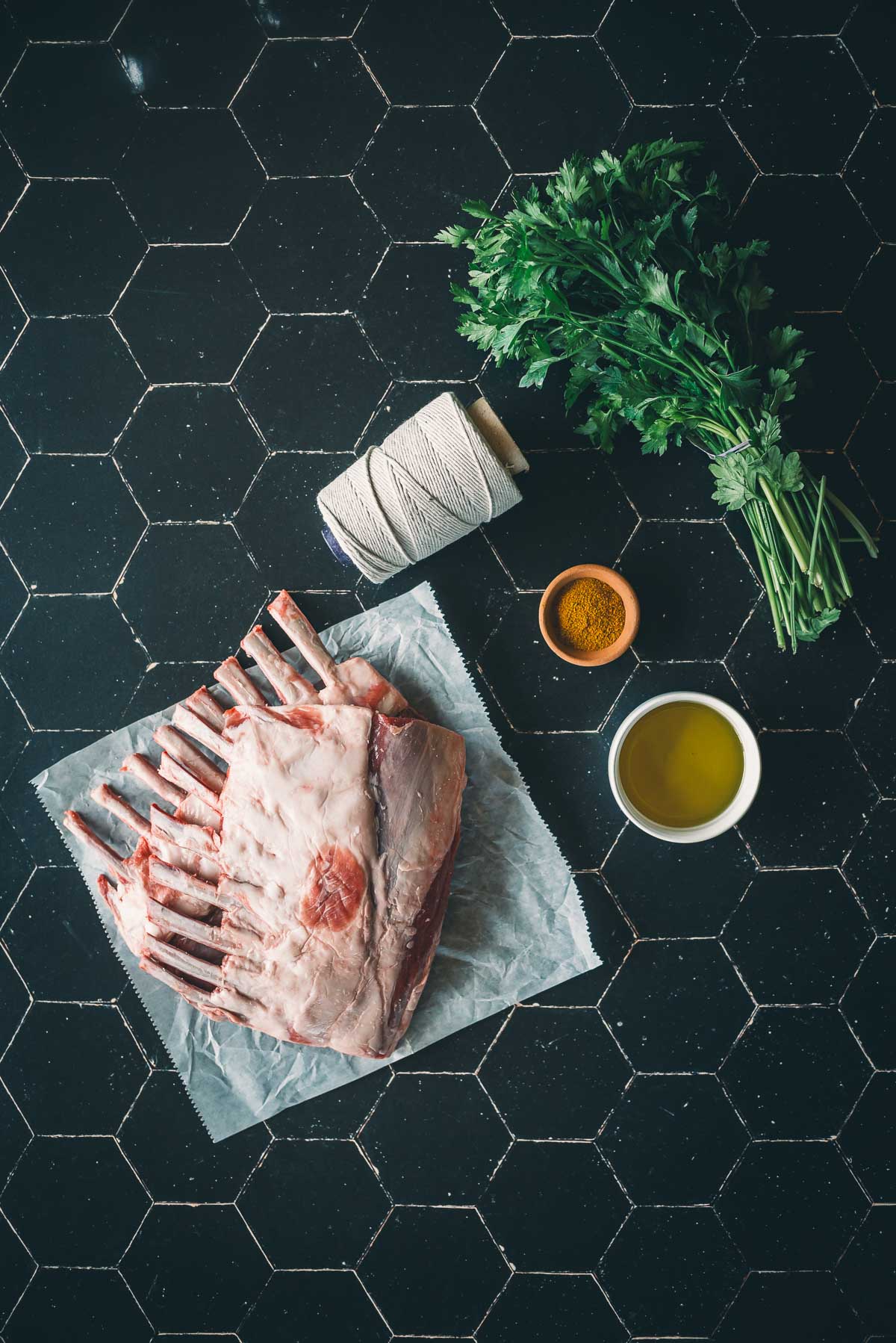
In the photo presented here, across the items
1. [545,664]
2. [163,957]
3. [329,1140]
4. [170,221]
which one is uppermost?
[170,221]

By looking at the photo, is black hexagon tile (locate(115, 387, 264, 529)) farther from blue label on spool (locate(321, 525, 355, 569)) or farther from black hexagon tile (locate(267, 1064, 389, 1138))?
black hexagon tile (locate(267, 1064, 389, 1138))

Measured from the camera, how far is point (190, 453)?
71.9 inches

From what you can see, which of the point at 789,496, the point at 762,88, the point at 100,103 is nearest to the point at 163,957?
the point at 789,496

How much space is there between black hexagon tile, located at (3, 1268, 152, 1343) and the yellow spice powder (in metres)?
1.61

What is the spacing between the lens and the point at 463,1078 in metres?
1.83

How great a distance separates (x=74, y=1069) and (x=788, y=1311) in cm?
153

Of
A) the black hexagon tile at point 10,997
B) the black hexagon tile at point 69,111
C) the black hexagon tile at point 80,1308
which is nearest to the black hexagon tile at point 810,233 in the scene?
the black hexagon tile at point 69,111

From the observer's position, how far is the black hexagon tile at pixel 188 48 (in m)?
1.79

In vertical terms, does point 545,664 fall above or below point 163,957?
above

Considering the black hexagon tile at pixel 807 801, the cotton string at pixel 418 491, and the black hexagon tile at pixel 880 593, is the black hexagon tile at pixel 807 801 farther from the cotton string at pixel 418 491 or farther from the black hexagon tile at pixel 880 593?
the cotton string at pixel 418 491

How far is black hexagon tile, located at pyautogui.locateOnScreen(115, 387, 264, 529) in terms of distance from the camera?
182cm

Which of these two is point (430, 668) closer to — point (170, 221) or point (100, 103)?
point (170, 221)

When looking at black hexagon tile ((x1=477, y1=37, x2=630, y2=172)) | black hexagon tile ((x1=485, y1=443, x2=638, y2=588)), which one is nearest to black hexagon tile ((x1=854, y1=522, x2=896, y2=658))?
black hexagon tile ((x1=485, y1=443, x2=638, y2=588))

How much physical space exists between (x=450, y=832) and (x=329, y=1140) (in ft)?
2.37
